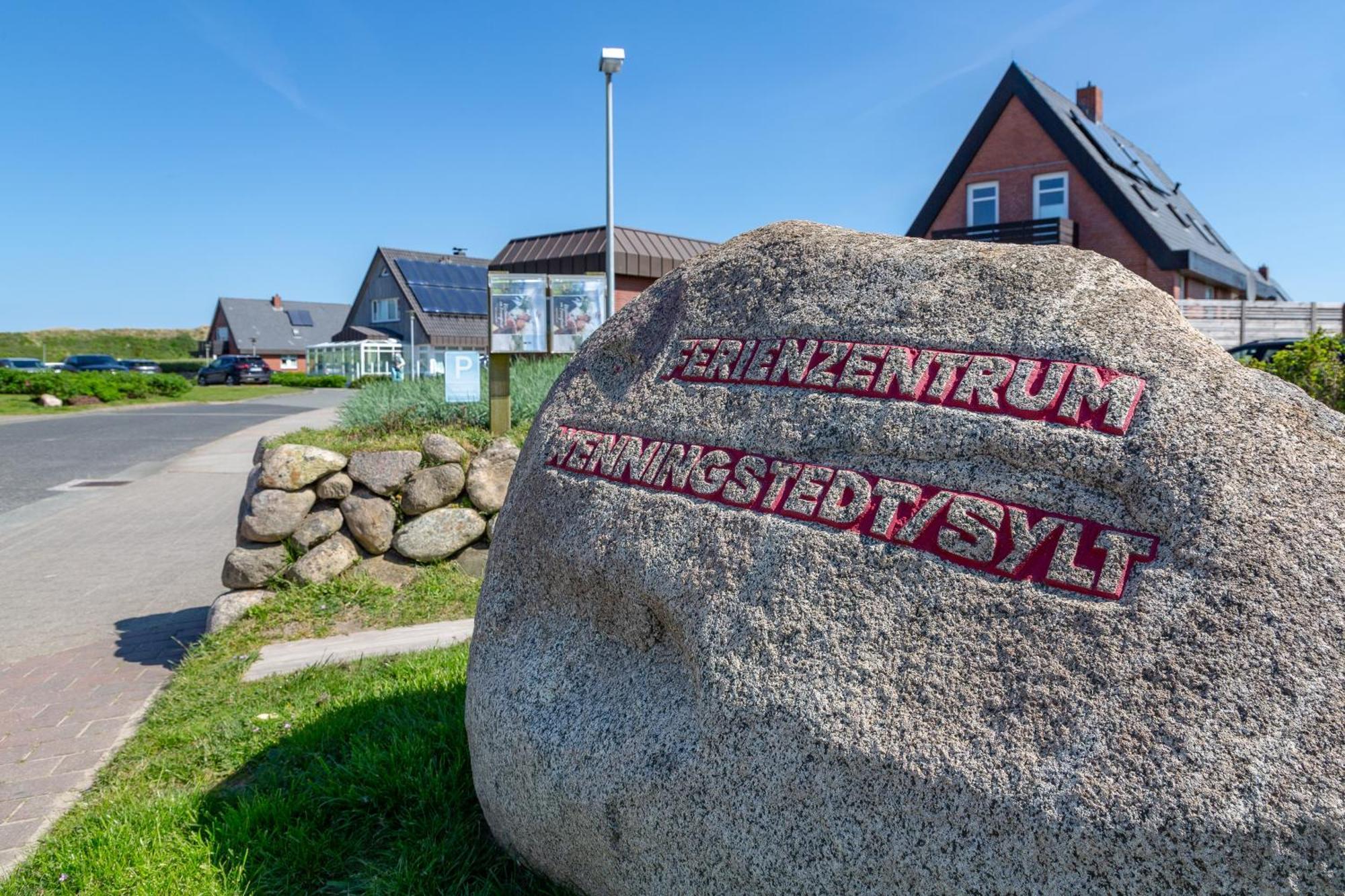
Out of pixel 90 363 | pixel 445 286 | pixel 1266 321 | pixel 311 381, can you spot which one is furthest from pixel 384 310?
pixel 1266 321

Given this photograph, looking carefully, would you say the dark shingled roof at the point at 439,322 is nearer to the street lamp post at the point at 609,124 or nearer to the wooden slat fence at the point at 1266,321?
the street lamp post at the point at 609,124

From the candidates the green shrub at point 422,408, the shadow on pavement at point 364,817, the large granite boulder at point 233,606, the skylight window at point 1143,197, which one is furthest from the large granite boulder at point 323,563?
the skylight window at point 1143,197

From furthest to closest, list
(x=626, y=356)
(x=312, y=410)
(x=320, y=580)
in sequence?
1. (x=312, y=410)
2. (x=320, y=580)
3. (x=626, y=356)

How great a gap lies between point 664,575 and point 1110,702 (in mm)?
1039

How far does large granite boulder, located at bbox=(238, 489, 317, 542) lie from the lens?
5.54m

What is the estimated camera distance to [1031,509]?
1.95m

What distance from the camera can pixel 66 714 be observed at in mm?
4289

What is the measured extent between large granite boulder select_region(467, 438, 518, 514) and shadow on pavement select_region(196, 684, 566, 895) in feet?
8.08

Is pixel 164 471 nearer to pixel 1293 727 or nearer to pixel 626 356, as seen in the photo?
pixel 626 356

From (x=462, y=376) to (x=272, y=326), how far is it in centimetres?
5409

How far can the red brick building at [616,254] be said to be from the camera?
16.4 m

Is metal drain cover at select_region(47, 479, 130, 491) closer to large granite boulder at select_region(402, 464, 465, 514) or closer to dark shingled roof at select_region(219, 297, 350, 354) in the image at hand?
large granite boulder at select_region(402, 464, 465, 514)

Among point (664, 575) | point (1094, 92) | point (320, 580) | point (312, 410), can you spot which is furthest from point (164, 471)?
point (1094, 92)

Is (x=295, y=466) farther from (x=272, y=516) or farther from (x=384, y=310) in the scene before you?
(x=384, y=310)
